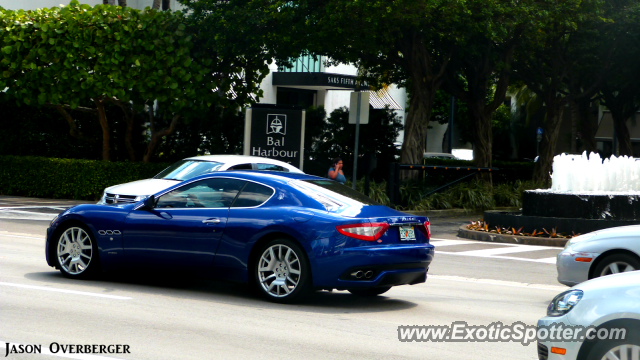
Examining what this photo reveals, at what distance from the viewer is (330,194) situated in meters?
8.73

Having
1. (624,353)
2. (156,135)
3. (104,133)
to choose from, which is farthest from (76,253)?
(104,133)

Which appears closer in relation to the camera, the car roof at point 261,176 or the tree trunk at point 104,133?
the car roof at point 261,176

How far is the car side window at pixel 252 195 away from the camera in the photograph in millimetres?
8695

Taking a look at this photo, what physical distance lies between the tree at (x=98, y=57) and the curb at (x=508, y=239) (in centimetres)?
944

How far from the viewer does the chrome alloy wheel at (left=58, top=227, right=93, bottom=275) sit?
948 cm

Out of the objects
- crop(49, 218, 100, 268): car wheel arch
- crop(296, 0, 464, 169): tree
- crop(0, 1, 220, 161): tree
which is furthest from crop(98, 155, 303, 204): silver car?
crop(0, 1, 220, 161): tree

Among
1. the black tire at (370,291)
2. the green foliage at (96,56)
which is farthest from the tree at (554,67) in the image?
the black tire at (370,291)

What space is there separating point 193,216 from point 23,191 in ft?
58.4

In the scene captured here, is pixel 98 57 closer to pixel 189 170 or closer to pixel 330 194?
pixel 189 170

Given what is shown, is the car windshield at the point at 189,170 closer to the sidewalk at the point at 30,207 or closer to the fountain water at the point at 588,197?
the sidewalk at the point at 30,207

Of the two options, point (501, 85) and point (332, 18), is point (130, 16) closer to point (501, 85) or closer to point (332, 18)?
point (332, 18)

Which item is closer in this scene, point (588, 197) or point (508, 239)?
point (588, 197)

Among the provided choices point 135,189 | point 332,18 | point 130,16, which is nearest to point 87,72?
point 130,16

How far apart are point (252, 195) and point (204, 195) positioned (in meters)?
0.59
